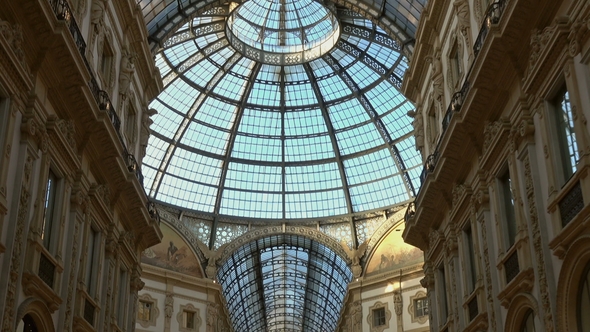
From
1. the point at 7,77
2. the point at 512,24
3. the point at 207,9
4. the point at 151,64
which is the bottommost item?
the point at 7,77

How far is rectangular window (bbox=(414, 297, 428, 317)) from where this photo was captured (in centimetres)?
4475

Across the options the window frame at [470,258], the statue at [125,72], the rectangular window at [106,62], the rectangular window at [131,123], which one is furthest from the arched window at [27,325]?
the window frame at [470,258]

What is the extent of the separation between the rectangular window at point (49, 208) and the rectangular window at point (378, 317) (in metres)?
30.2

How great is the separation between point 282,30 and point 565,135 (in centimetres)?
3163

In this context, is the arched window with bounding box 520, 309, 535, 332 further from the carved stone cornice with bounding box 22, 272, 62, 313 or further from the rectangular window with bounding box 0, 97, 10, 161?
the rectangular window with bounding box 0, 97, 10, 161

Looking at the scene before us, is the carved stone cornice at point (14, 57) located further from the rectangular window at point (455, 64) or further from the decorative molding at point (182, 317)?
the decorative molding at point (182, 317)

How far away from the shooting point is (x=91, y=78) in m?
21.8

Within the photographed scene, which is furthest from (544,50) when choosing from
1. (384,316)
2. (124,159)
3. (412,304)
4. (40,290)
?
(384,316)

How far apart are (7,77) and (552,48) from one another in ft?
37.1

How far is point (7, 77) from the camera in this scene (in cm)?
1652

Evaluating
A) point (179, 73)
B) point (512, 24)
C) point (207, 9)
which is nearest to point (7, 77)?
point (512, 24)

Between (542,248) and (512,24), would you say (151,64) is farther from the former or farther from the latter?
(542,248)

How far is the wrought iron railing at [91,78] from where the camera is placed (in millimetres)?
19141

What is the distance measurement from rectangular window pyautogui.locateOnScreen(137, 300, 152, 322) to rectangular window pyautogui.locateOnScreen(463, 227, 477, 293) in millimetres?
25140
